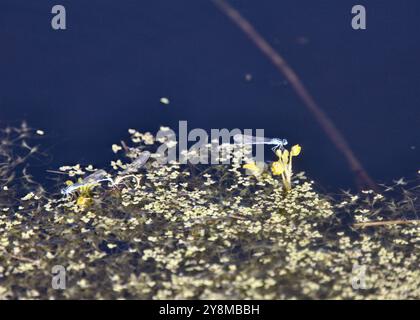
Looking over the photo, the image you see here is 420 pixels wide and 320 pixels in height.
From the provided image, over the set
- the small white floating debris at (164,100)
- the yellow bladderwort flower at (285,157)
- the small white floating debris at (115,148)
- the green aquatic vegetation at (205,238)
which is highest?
the small white floating debris at (164,100)

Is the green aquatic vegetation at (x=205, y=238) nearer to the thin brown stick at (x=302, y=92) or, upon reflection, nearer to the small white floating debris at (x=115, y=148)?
the small white floating debris at (x=115, y=148)

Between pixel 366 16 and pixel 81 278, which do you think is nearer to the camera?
pixel 81 278

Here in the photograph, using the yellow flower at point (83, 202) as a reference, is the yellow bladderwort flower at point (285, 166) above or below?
above

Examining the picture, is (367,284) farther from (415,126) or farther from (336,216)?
(415,126)

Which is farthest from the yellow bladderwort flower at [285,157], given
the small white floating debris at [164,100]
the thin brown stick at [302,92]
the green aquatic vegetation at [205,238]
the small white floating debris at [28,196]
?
the small white floating debris at [28,196]
